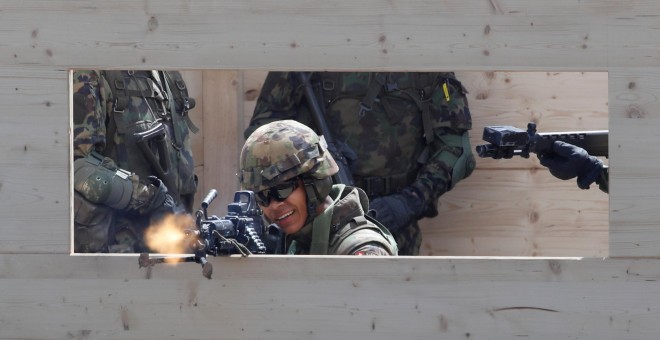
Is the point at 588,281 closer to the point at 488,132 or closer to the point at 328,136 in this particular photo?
the point at 488,132

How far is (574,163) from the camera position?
661 centimetres

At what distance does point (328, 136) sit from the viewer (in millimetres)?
7977

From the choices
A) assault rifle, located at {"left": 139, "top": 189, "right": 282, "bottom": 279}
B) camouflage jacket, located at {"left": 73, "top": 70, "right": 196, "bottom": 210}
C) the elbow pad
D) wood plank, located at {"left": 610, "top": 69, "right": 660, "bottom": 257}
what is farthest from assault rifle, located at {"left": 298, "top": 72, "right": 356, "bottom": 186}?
wood plank, located at {"left": 610, "top": 69, "right": 660, "bottom": 257}

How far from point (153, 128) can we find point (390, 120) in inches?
52.5

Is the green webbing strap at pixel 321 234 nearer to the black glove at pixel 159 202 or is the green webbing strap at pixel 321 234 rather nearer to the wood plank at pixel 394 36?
the wood plank at pixel 394 36

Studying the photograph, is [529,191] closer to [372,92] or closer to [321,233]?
[372,92]

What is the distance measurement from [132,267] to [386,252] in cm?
100

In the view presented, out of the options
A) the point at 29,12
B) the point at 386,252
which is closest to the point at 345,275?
the point at 386,252

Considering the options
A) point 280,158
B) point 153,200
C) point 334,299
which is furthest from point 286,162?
point 153,200

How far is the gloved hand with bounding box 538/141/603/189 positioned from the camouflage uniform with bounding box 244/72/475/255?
4.66 ft

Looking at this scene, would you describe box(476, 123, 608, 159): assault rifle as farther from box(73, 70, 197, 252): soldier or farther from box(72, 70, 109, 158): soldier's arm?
box(72, 70, 109, 158): soldier's arm

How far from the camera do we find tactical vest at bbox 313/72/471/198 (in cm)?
809

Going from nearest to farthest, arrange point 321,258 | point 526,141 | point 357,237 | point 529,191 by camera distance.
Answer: point 321,258 → point 357,237 → point 526,141 → point 529,191

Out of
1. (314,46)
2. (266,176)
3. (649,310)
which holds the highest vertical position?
(314,46)
